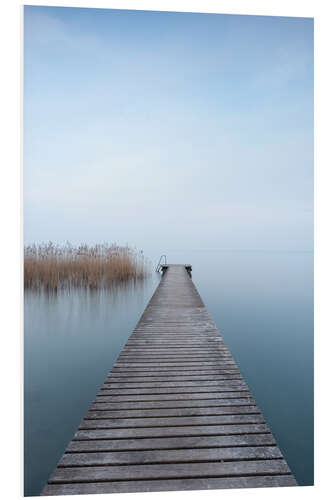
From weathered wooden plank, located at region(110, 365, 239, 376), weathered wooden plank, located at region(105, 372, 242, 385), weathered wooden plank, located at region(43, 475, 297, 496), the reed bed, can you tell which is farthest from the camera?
the reed bed

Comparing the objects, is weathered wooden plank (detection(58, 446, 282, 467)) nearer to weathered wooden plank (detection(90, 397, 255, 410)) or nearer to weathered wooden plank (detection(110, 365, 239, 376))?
weathered wooden plank (detection(90, 397, 255, 410))

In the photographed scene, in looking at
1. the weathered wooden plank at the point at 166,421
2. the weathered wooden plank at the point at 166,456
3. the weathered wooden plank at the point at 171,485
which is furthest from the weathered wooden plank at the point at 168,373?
the weathered wooden plank at the point at 171,485

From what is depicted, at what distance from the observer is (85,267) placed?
22.1 feet

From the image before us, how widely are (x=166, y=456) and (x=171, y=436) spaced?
0.40 ft

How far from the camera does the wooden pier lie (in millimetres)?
1050

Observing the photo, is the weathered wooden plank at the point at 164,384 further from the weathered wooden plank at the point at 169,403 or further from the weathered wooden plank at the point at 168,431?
the weathered wooden plank at the point at 168,431

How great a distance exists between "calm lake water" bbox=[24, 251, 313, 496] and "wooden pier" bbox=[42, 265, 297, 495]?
0.90m

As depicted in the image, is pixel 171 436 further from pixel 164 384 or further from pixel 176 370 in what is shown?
pixel 176 370

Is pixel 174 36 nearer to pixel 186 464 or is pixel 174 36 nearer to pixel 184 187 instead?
pixel 186 464

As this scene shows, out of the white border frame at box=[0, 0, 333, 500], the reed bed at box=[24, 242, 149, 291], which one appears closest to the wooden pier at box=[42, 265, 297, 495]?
the white border frame at box=[0, 0, 333, 500]

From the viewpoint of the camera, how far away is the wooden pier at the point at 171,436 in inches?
41.3

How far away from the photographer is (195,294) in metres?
4.81
